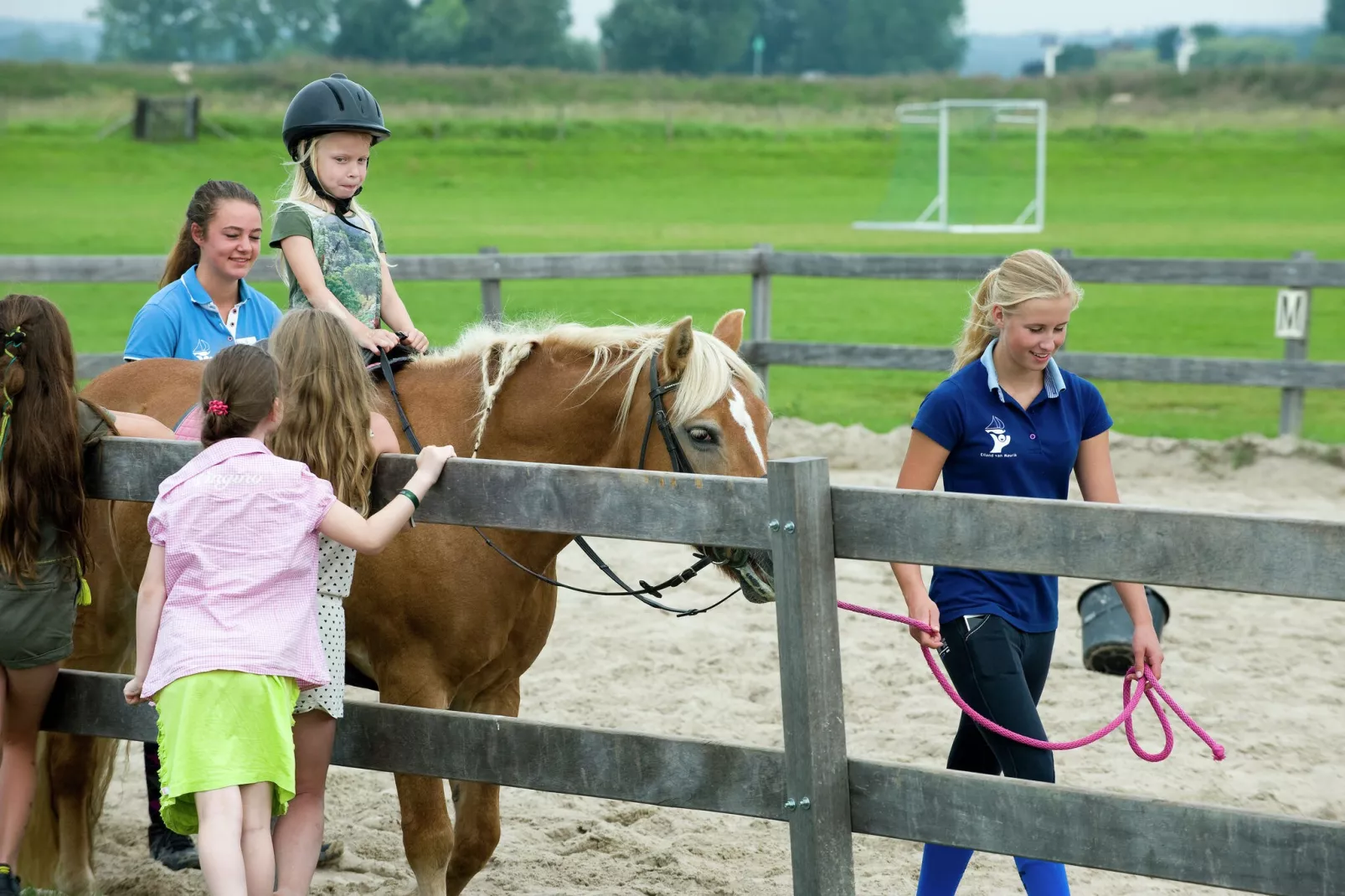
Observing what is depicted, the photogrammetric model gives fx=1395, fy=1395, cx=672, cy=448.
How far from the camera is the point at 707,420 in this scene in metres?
3.55

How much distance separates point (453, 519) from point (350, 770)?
249 centimetres

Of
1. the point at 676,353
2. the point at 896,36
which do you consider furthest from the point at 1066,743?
the point at 896,36

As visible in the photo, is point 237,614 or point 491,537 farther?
point 491,537

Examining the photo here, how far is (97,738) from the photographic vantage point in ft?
13.9

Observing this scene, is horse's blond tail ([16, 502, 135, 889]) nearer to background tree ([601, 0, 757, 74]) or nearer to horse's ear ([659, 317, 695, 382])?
horse's ear ([659, 317, 695, 382])

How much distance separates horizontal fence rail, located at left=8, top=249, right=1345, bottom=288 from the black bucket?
4731 millimetres

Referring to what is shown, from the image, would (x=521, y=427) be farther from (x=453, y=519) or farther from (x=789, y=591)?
(x=789, y=591)

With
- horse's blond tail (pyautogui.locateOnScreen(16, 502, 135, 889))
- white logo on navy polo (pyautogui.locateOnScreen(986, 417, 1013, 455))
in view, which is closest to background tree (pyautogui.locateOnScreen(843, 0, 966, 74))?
horse's blond tail (pyautogui.locateOnScreen(16, 502, 135, 889))

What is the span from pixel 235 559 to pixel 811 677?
4.06 feet

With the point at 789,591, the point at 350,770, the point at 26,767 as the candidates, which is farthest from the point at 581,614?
the point at 789,591

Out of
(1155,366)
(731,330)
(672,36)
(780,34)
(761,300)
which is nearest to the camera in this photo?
(731,330)

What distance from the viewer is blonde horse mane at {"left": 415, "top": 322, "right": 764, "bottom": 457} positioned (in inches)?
141

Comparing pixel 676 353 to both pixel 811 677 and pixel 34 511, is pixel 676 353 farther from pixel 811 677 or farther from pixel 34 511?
pixel 34 511

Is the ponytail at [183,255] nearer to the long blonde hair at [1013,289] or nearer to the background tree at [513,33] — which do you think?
the long blonde hair at [1013,289]
